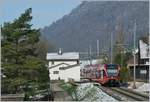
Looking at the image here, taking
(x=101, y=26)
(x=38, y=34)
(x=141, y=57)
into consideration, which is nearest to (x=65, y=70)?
(x=141, y=57)

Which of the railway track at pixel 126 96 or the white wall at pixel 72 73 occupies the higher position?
the white wall at pixel 72 73

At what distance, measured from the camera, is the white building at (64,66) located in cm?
6250

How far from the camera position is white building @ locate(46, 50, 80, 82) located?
62.5 metres

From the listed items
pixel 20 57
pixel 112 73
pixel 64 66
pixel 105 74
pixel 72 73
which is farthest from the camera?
pixel 64 66

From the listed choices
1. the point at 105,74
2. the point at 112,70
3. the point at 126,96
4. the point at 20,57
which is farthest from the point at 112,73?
the point at 20,57

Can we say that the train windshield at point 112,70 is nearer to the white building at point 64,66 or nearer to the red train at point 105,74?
the red train at point 105,74

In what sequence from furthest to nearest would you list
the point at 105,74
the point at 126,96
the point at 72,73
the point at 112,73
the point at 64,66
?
the point at 64,66 < the point at 72,73 < the point at 112,73 < the point at 105,74 < the point at 126,96

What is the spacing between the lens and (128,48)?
72.0m

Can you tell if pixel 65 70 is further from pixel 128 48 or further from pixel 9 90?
pixel 9 90

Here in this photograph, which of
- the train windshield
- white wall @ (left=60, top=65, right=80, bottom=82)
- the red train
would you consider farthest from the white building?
the train windshield

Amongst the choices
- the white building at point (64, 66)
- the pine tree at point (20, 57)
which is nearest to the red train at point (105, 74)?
the white building at point (64, 66)

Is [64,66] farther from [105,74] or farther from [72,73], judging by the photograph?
[105,74]

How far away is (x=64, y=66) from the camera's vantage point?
70188mm

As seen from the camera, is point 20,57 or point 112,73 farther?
point 112,73
